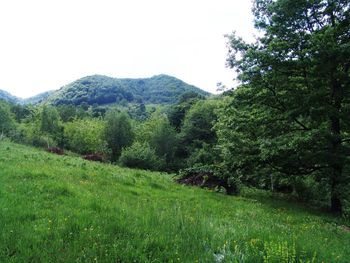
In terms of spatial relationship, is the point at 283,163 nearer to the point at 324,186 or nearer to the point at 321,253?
the point at 324,186

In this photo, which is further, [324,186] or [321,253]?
[324,186]

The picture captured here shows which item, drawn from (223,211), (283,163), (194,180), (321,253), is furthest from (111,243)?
(194,180)

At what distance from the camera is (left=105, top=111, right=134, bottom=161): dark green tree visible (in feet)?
236

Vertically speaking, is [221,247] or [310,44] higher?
[310,44]

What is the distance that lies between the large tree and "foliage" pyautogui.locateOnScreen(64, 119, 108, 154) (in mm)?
50157

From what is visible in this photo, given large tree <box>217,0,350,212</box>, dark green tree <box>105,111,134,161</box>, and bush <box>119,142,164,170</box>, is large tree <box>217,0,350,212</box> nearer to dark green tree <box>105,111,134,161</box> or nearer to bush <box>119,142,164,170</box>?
bush <box>119,142,164,170</box>

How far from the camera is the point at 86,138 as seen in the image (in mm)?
69188

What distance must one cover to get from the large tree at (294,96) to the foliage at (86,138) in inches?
1975

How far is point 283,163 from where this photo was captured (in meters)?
18.9

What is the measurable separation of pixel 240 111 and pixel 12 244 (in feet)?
52.9

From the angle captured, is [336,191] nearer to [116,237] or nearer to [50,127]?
[116,237]

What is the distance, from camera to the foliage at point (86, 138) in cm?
6819

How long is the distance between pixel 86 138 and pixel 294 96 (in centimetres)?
5800

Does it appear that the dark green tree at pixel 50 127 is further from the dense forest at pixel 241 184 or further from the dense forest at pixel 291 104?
the dense forest at pixel 291 104
